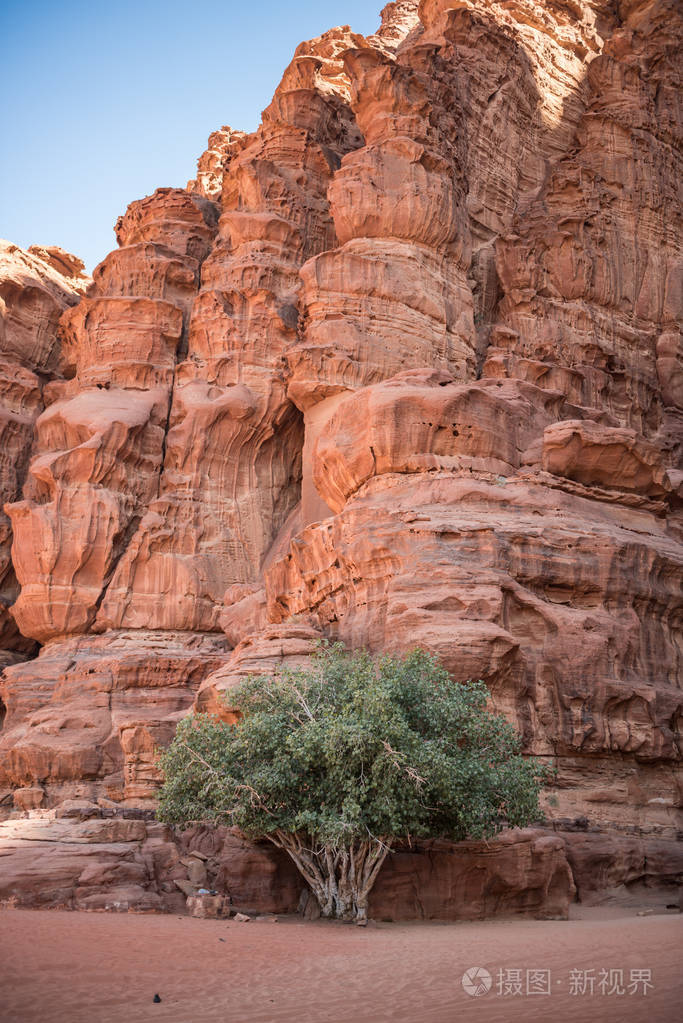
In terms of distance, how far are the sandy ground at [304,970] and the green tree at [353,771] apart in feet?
6.30

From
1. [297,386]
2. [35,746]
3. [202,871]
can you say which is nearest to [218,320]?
[297,386]

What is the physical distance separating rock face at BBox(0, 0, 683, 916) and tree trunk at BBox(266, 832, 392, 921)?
Answer: 1340mm

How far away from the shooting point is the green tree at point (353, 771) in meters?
18.5

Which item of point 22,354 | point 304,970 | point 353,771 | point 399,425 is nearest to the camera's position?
point 304,970

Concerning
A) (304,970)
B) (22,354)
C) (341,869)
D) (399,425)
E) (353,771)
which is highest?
(22,354)

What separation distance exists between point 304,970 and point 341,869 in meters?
6.52

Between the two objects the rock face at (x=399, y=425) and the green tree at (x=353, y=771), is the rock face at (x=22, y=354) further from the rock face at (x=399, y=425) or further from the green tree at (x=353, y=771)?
the green tree at (x=353, y=771)

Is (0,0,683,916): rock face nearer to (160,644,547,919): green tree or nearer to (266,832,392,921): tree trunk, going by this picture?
(266,832,392,921): tree trunk

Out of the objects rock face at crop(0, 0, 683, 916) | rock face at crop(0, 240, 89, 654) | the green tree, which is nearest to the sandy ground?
the green tree

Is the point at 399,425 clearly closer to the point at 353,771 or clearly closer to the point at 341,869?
the point at 353,771

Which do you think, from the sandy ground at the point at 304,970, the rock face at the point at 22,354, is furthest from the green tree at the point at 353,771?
the rock face at the point at 22,354

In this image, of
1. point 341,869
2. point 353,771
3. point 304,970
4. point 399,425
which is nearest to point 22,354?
point 399,425

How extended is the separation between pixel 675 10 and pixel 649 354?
24.8m

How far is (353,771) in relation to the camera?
1894 centimetres
